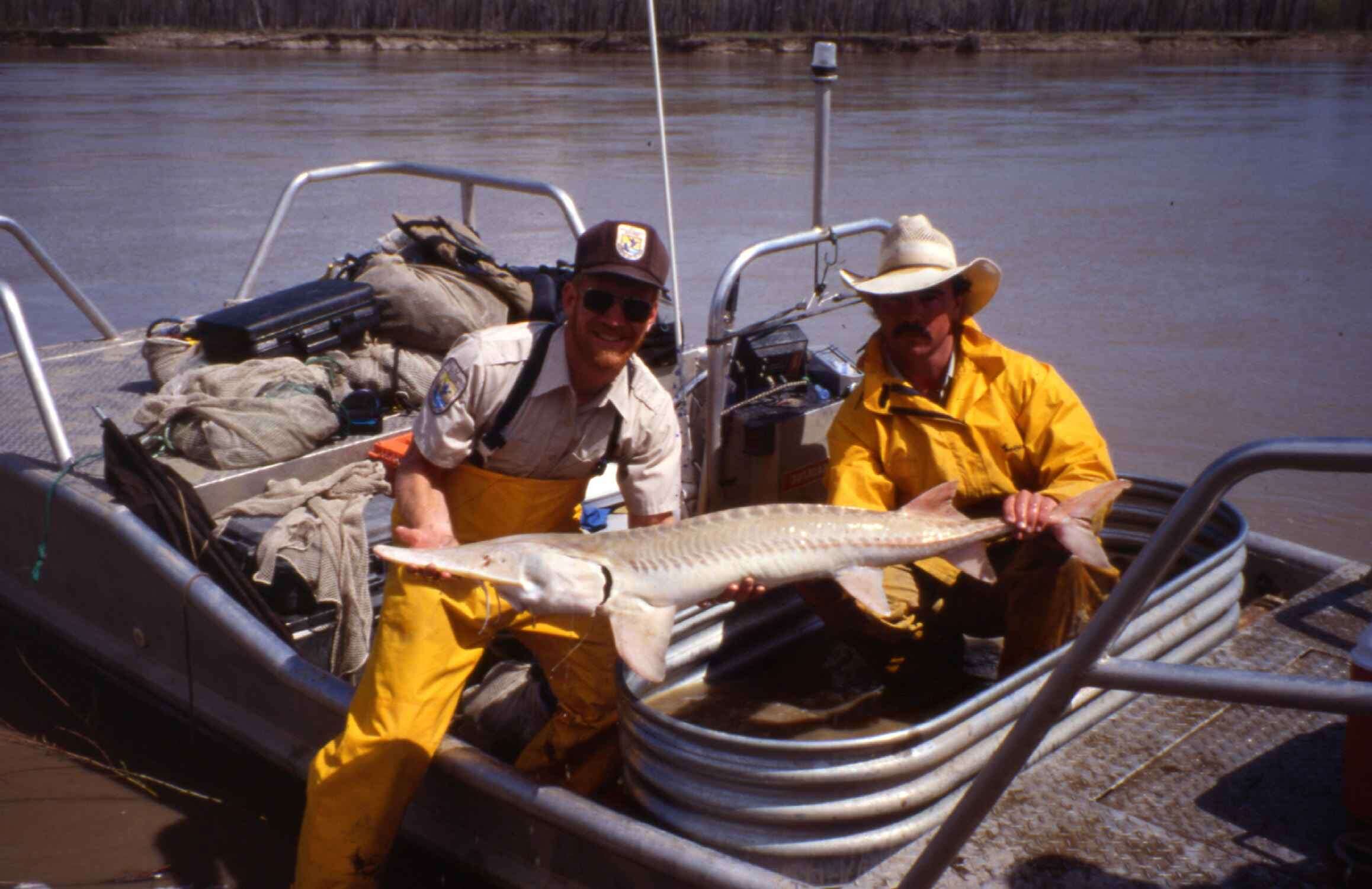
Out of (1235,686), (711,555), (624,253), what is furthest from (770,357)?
(1235,686)

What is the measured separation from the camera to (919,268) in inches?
148

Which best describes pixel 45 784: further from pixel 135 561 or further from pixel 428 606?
pixel 428 606

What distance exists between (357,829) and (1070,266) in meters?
Result: 11.3

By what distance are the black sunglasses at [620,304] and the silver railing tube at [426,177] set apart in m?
2.11

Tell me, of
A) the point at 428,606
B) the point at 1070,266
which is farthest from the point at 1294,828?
the point at 1070,266

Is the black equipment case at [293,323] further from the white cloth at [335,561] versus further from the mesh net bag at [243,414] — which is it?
the white cloth at [335,561]

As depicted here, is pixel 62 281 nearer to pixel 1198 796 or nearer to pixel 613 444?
pixel 613 444

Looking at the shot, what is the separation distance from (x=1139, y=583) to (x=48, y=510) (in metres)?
3.81

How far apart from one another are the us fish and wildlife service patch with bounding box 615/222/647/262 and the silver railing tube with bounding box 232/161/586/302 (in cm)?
213

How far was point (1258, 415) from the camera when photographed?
8.71 m

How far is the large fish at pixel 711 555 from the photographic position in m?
2.84

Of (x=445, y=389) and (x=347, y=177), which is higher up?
(x=347, y=177)

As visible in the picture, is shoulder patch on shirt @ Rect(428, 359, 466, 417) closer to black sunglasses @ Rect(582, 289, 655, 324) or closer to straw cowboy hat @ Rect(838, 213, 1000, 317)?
black sunglasses @ Rect(582, 289, 655, 324)

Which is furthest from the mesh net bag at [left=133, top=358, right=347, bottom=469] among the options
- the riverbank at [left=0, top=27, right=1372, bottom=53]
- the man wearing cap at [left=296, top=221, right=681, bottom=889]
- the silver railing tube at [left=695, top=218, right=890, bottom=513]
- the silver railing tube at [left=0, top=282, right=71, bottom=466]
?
the riverbank at [left=0, top=27, right=1372, bottom=53]
